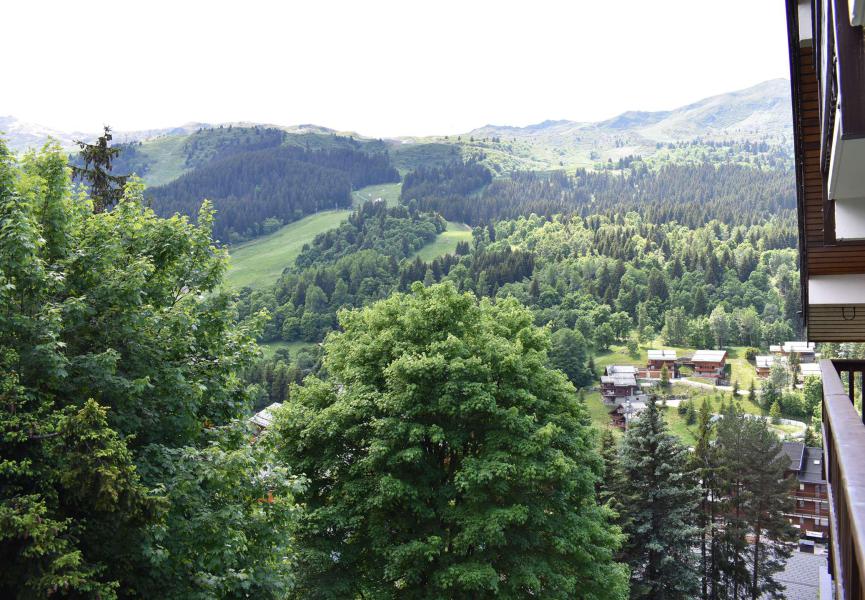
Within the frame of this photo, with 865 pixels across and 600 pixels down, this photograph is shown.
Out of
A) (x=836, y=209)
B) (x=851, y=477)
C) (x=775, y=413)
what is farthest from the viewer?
(x=775, y=413)

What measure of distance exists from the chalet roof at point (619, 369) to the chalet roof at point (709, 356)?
1140 centimetres

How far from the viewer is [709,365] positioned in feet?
389

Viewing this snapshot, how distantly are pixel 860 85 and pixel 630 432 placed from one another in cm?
3027

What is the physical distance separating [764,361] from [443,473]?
117 m

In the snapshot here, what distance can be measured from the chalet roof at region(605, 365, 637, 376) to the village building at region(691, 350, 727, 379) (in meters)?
10.9

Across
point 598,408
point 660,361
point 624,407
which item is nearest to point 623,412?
point 624,407

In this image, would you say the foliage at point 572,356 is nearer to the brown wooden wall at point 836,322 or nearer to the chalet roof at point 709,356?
the chalet roof at point 709,356

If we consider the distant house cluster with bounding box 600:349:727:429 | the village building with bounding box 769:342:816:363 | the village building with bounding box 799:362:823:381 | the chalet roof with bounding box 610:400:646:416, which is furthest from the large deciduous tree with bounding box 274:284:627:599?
the village building with bounding box 769:342:816:363

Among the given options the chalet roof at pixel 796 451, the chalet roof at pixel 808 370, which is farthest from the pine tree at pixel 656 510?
the chalet roof at pixel 808 370

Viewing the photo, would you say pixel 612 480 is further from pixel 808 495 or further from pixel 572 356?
pixel 572 356

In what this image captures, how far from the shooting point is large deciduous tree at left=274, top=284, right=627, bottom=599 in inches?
581

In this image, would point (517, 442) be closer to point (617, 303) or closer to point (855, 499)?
point (855, 499)

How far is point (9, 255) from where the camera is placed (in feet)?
28.3

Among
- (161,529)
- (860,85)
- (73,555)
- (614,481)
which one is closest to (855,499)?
(860,85)
